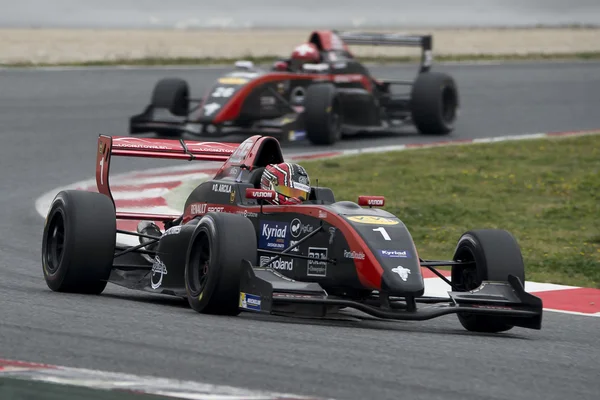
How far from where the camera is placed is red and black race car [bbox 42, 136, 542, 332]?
7.93 meters

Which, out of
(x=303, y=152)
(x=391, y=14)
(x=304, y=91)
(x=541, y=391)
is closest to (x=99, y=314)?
(x=541, y=391)

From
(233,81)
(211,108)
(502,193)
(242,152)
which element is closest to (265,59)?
(233,81)

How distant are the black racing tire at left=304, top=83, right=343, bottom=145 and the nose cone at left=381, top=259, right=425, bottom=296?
11.9m

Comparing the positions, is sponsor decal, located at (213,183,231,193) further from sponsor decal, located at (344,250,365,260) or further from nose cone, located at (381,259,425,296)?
nose cone, located at (381,259,425,296)

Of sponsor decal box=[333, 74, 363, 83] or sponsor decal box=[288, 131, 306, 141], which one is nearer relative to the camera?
sponsor decal box=[288, 131, 306, 141]

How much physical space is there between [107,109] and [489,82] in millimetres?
11234

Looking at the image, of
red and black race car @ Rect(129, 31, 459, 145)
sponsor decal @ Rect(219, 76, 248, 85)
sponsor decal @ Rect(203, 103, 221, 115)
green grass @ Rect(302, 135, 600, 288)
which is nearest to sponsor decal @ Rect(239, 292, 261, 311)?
green grass @ Rect(302, 135, 600, 288)

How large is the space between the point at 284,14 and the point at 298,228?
55713 millimetres

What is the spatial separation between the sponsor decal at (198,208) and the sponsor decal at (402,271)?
2.03 meters

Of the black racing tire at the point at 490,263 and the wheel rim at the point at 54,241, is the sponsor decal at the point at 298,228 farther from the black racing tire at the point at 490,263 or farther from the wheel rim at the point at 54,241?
the wheel rim at the point at 54,241

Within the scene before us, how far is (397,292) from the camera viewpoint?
784cm

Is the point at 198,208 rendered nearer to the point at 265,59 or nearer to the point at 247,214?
the point at 247,214

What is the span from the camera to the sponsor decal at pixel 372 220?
8.23 meters

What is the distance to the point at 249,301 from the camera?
7.88 m
